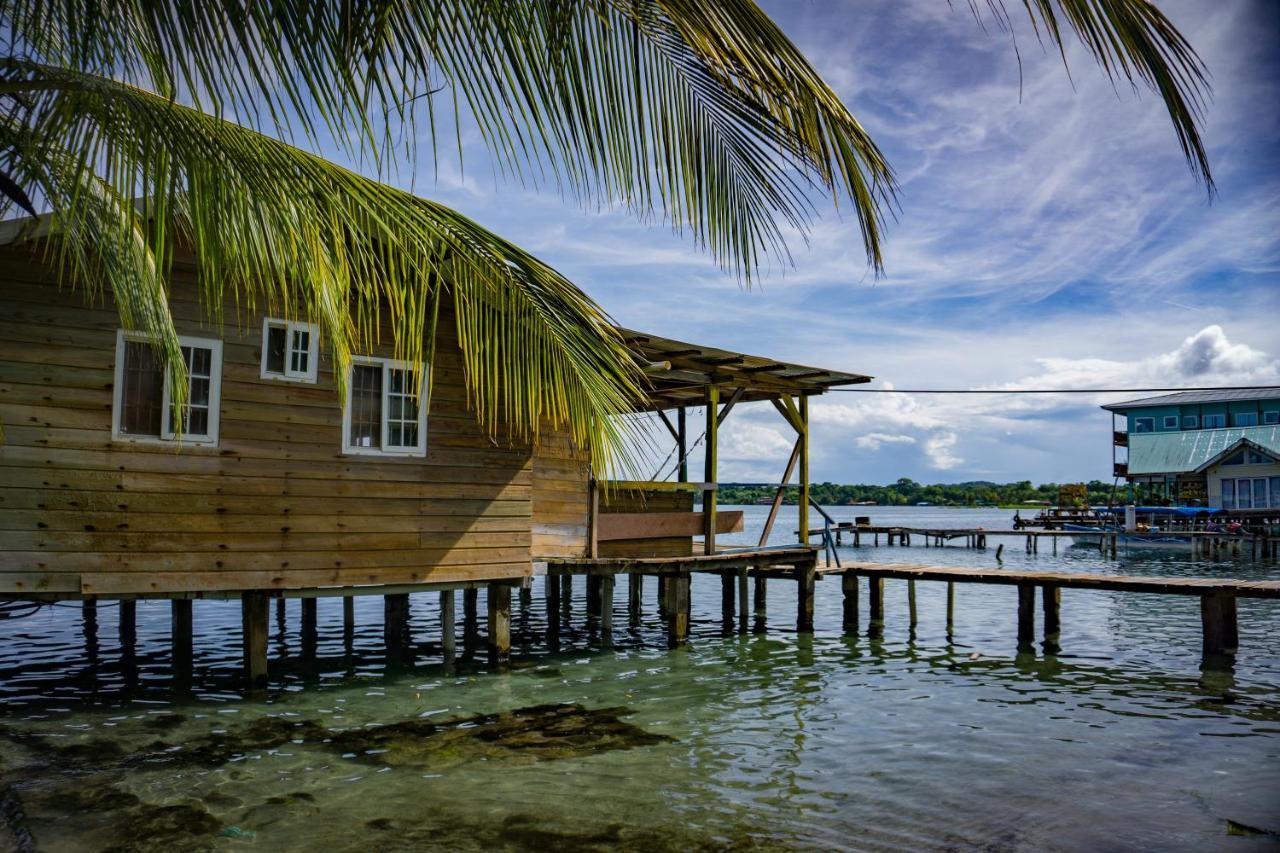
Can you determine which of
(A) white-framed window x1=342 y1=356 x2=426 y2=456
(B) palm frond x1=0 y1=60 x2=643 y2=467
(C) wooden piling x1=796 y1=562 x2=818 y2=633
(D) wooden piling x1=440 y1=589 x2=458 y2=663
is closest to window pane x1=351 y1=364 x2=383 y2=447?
(A) white-framed window x1=342 y1=356 x2=426 y2=456

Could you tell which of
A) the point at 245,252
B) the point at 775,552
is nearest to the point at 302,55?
the point at 245,252

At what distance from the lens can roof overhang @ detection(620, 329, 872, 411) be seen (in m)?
14.5

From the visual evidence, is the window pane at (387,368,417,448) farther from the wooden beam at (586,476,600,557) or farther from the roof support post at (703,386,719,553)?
the roof support post at (703,386,719,553)

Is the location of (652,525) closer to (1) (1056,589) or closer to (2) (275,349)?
(2) (275,349)

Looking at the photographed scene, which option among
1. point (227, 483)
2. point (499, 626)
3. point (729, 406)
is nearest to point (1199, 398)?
point (729, 406)

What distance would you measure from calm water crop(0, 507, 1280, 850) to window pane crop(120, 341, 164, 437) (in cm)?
346

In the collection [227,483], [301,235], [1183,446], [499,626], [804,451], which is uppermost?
[1183,446]

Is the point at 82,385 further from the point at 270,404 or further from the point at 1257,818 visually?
the point at 1257,818

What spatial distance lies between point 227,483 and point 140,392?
1.46 meters

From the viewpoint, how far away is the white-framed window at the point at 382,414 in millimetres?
12633

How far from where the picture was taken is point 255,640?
1230 centimetres

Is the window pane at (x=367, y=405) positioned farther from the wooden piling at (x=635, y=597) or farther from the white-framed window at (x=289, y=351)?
the wooden piling at (x=635, y=597)

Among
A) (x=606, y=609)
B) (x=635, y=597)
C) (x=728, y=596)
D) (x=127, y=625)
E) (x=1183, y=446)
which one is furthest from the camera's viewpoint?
(x=1183, y=446)

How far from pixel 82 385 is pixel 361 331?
3.30m
